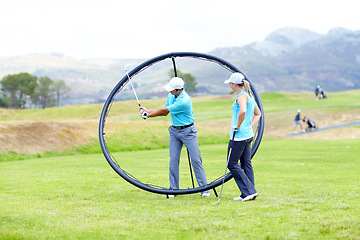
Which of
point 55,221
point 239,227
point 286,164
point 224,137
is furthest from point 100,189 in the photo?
point 224,137

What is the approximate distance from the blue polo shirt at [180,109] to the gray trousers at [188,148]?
168mm

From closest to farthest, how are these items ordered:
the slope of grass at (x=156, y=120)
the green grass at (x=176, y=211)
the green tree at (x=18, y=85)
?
the green grass at (x=176, y=211) < the slope of grass at (x=156, y=120) < the green tree at (x=18, y=85)

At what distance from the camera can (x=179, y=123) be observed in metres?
10.0

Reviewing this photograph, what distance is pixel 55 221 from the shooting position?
24.2 ft

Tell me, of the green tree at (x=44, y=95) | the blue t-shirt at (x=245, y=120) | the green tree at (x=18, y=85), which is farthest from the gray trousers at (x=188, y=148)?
the green tree at (x=44, y=95)

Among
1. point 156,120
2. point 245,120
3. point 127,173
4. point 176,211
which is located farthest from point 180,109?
point 156,120

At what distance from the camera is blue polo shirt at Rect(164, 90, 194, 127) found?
970cm

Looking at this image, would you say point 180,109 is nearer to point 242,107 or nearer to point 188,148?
point 188,148

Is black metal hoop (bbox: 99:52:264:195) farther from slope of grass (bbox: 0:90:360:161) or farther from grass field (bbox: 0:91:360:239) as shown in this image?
slope of grass (bbox: 0:90:360:161)

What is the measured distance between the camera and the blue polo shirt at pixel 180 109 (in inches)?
382

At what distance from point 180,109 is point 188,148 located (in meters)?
A: 0.92

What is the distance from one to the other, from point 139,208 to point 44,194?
2.98 metres

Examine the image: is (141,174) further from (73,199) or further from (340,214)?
(340,214)

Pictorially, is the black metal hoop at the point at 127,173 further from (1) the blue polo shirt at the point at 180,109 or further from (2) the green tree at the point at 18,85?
(2) the green tree at the point at 18,85
